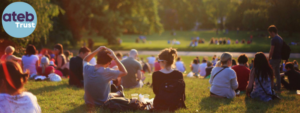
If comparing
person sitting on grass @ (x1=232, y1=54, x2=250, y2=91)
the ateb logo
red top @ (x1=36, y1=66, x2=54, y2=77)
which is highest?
the ateb logo

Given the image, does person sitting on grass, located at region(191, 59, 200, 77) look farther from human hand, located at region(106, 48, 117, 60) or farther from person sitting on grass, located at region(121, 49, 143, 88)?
human hand, located at region(106, 48, 117, 60)

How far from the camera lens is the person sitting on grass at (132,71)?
7.70m

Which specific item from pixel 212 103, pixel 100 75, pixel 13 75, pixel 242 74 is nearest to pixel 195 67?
pixel 242 74

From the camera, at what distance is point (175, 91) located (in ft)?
15.3

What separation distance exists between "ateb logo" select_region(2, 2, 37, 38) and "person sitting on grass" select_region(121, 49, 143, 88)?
Result: 21.6ft

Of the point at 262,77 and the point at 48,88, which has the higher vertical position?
the point at 262,77

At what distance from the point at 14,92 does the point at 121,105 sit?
2441 mm

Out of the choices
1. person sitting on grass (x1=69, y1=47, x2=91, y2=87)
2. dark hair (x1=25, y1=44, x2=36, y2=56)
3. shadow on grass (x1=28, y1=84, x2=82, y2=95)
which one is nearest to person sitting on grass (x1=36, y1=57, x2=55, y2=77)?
dark hair (x1=25, y1=44, x2=36, y2=56)

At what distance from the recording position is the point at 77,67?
7551 mm

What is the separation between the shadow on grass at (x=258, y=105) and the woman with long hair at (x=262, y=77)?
19 cm

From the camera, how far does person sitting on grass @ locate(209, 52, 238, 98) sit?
5.75m

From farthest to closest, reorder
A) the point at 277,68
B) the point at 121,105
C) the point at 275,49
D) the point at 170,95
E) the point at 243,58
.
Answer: the point at 277,68, the point at 275,49, the point at 243,58, the point at 121,105, the point at 170,95

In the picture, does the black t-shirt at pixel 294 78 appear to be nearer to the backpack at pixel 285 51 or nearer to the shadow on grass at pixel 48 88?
the backpack at pixel 285 51

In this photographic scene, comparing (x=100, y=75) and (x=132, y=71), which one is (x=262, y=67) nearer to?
(x=132, y=71)
